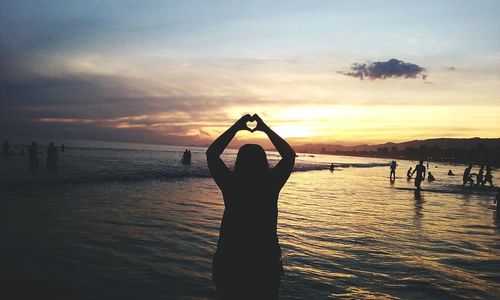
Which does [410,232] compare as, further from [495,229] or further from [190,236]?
[190,236]

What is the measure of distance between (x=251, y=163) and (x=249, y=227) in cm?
54

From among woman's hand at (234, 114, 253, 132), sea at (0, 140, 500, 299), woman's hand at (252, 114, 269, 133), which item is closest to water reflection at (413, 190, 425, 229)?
sea at (0, 140, 500, 299)

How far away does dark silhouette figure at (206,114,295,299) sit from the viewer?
2.92 m

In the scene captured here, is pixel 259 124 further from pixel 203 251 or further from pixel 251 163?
pixel 203 251

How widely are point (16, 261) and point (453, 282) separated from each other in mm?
8595

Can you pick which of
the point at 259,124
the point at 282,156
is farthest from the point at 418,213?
the point at 259,124

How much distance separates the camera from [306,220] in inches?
499

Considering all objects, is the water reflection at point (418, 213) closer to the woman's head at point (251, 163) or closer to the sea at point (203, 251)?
the sea at point (203, 251)

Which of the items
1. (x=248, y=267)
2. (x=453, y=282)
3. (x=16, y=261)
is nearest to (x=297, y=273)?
(x=453, y=282)

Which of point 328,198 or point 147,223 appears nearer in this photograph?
point 147,223

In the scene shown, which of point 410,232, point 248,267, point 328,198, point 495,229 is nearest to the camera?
point 248,267

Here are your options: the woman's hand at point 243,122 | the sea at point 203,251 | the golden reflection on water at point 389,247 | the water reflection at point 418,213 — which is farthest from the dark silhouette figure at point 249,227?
the water reflection at point 418,213

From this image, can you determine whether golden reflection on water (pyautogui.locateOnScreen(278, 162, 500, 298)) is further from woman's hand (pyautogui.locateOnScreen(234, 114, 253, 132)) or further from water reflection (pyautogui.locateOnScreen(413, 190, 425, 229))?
woman's hand (pyautogui.locateOnScreen(234, 114, 253, 132))

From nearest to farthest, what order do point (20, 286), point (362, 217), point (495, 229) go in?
1. point (20, 286)
2. point (495, 229)
3. point (362, 217)
